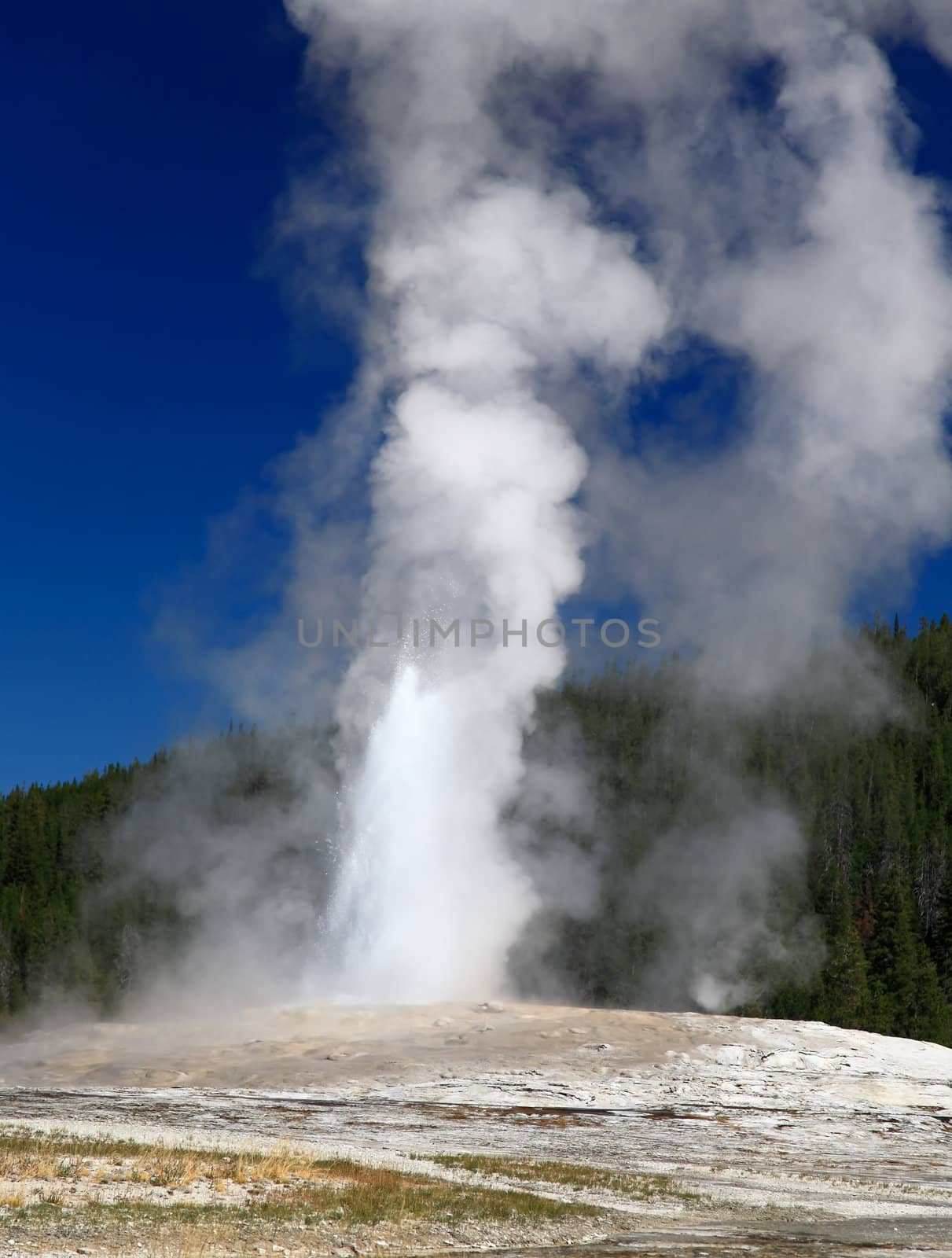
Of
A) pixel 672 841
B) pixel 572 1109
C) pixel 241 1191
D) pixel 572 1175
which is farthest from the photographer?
pixel 672 841

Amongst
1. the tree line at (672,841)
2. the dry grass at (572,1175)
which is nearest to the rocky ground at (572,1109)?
the dry grass at (572,1175)

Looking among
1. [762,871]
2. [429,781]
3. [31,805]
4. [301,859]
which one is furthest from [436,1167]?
[31,805]

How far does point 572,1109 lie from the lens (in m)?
34.4

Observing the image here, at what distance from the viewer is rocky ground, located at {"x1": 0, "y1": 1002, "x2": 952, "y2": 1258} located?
19172mm

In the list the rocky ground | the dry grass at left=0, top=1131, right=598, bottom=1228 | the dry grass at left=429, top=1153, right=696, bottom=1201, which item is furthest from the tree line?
the dry grass at left=0, top=1131, right=598, bottom=1228

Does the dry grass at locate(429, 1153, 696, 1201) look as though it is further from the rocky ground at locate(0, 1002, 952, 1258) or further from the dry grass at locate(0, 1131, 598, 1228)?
the dry grass at locate(0, 1131, 598, 1228)

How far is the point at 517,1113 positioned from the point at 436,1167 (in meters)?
10.6

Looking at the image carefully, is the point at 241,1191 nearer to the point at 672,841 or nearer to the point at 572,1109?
the point at 572,1109

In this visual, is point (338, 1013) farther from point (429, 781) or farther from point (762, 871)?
point (762, 871)

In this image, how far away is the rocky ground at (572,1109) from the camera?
1917 cm

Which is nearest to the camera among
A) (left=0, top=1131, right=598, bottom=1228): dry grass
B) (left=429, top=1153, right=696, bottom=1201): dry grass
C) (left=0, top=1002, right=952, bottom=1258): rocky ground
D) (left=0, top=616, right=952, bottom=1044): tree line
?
(left=0, top=1131, right=598, bottom=1228): dry grass

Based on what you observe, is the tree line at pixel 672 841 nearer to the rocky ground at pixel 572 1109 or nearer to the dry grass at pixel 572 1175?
the rocky ground at pixel 572 1109

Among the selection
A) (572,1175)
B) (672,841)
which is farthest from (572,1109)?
(672,841)

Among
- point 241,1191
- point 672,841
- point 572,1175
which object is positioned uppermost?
point 672,841
